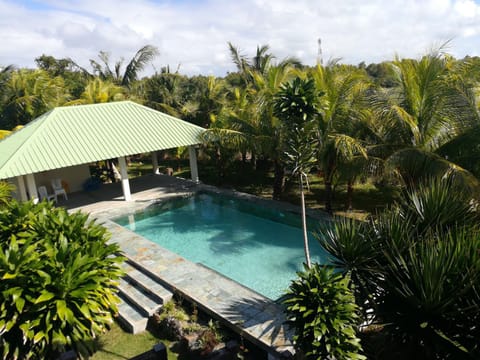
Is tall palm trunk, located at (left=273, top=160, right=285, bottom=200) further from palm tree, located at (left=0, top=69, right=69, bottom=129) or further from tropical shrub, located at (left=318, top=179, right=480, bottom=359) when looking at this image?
palm tree, located at (left=0, top=69, right=69, bottom=129)

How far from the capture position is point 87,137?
15.4m

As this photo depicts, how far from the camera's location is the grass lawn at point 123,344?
7.29 metres

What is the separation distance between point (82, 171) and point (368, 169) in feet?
48.2

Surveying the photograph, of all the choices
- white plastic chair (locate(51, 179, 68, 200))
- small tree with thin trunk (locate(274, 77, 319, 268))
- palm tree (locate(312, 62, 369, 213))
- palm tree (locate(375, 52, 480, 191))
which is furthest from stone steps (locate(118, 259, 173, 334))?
white plastic chair (locate(51, 179, 68, 200))

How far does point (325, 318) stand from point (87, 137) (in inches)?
522

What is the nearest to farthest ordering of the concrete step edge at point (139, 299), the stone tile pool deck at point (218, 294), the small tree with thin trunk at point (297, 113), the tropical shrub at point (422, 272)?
the tropical shrub at point (422, 272)
the stone tile pool deck at point (218, 294)
the small tree with thin trunk at point (297, 113)
the concrete step edge at point (139, 299)

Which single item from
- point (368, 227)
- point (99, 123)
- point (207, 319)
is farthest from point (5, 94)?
point (368, 227)

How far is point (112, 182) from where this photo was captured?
69.0ft

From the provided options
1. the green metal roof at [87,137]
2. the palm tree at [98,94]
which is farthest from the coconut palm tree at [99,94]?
the green metal roof at [87,137]

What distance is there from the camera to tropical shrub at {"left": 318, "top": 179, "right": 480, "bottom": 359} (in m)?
4.89

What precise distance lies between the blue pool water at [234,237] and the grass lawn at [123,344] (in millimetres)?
2946

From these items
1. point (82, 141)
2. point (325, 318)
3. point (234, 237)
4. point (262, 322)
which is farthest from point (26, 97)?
point (325, 318)

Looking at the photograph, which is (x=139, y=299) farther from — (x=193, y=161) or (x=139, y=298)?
(x=193, y=161)

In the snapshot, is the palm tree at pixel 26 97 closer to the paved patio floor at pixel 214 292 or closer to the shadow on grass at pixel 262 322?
the paved patio floor at pixel 214 292
